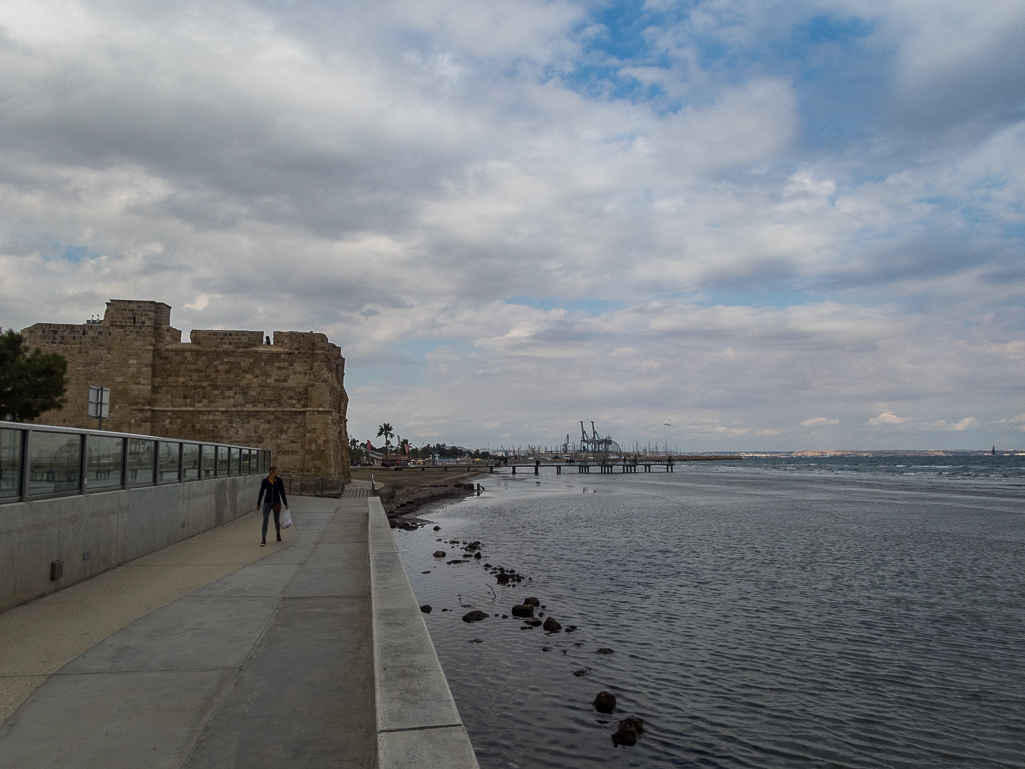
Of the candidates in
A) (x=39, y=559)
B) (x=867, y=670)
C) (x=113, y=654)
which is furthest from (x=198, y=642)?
(x=867, y=670)

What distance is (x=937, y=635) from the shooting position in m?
10.5

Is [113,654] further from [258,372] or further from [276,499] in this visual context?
[258,372]

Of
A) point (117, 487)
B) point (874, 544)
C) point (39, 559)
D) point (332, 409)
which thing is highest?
point (332, 409)

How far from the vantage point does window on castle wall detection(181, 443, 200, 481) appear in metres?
11.3

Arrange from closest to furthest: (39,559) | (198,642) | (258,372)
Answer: (198,642) < (39,559) < (258,372)

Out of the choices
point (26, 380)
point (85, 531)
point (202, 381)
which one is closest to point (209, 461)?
point (85, 531)

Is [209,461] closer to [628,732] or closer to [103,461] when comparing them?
[103,461]

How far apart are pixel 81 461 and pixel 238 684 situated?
451cm

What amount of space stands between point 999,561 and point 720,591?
9.90m

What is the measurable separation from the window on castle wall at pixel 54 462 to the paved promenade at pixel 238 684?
1127 millimetres

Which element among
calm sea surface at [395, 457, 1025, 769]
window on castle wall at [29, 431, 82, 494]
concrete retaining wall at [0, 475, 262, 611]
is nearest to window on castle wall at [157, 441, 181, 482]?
concrete retaining wall at [0, 475, 262, 611]

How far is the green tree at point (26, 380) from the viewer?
77.5 ft

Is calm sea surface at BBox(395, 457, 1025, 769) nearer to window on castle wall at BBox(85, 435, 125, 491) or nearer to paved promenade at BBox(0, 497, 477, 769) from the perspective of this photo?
paved promenade at BBox(0, 497, 477, 769)

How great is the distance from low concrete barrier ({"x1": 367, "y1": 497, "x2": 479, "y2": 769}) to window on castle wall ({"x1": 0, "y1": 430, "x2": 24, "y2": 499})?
3.52 meters
